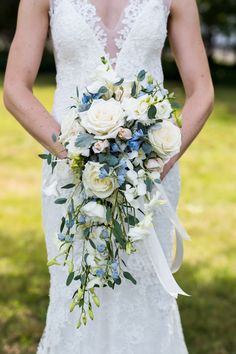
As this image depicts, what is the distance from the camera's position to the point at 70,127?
8.48 feet

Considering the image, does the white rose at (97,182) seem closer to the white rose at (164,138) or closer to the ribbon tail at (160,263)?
the white rose at (164,138)

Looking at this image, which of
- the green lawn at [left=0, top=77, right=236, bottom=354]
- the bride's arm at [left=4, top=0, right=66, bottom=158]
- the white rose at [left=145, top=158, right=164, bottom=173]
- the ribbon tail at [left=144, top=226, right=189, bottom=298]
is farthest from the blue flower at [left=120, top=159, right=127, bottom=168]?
the green lawn at [left=0, top=77, right=236, bottom=354]

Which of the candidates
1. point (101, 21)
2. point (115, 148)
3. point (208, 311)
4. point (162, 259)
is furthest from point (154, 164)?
point (208, 311)

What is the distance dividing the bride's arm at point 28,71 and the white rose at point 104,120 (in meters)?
0.47

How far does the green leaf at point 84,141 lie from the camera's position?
2518 millimetres

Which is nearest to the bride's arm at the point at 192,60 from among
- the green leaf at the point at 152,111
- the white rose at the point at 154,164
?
the white rose at the point at 154,164

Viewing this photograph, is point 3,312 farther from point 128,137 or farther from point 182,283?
point 128,137

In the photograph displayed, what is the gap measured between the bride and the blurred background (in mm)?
1486

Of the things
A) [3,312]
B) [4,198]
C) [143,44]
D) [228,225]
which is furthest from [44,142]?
[4,198]

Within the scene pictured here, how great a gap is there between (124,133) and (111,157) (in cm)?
9

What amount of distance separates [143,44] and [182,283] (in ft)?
10.4

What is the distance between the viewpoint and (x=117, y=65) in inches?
123

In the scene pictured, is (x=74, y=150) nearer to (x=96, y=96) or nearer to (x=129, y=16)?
(x=96, y=96)

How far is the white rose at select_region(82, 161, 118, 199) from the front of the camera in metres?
2.54
